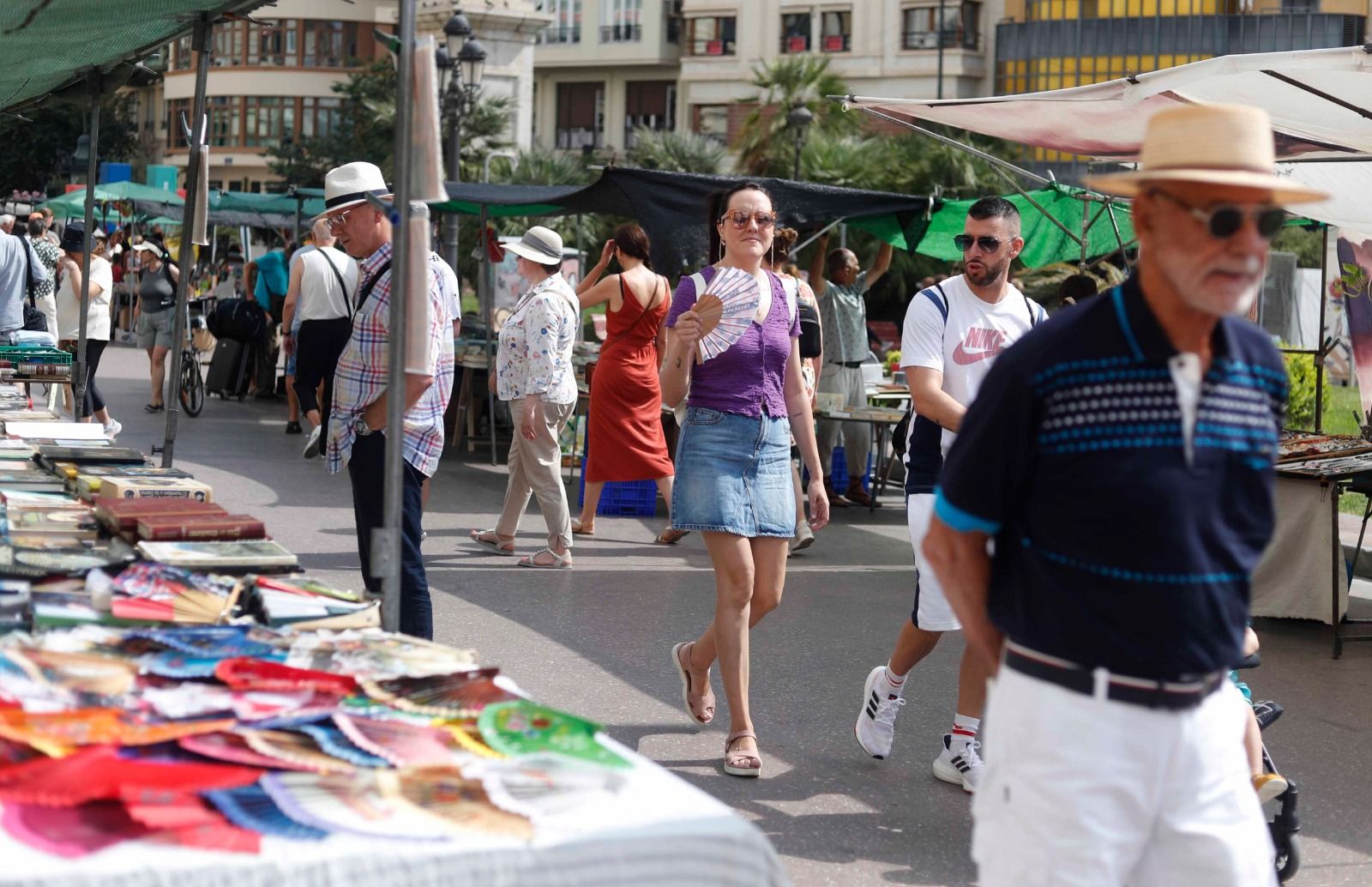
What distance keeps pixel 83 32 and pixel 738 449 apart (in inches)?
123

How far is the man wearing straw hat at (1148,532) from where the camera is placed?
8.55 feet

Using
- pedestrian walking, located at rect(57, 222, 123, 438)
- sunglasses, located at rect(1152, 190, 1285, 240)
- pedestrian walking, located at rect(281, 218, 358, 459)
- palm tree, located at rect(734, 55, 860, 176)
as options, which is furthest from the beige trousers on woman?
palm tree, located at rect(734, 55, 860, 176)

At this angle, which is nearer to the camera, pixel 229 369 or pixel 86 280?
pixel 86 280

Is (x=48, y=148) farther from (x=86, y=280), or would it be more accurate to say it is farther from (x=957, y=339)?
(x=957, y=339)

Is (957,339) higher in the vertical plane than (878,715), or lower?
higher

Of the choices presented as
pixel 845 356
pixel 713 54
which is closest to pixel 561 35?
pixel 713 54

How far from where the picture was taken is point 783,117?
47125mm

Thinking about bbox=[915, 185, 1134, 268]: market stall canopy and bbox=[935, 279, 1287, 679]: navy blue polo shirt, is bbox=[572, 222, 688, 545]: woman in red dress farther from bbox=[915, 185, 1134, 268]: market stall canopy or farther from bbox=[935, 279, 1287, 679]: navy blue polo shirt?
bbox=[935, 279, 1287, 679]: navy blue polo shirt

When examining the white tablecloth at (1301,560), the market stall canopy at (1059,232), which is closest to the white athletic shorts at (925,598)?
the white tablecloth at (1301,560)

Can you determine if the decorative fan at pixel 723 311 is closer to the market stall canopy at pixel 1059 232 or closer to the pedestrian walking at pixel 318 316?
the pedestrian walking at pixel 318 316

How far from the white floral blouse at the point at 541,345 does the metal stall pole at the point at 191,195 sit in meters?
3.11

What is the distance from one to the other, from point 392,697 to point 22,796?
71 cm

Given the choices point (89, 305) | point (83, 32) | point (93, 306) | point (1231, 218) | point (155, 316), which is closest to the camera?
point (1231, 218)

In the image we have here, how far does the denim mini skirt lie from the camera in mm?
5613
